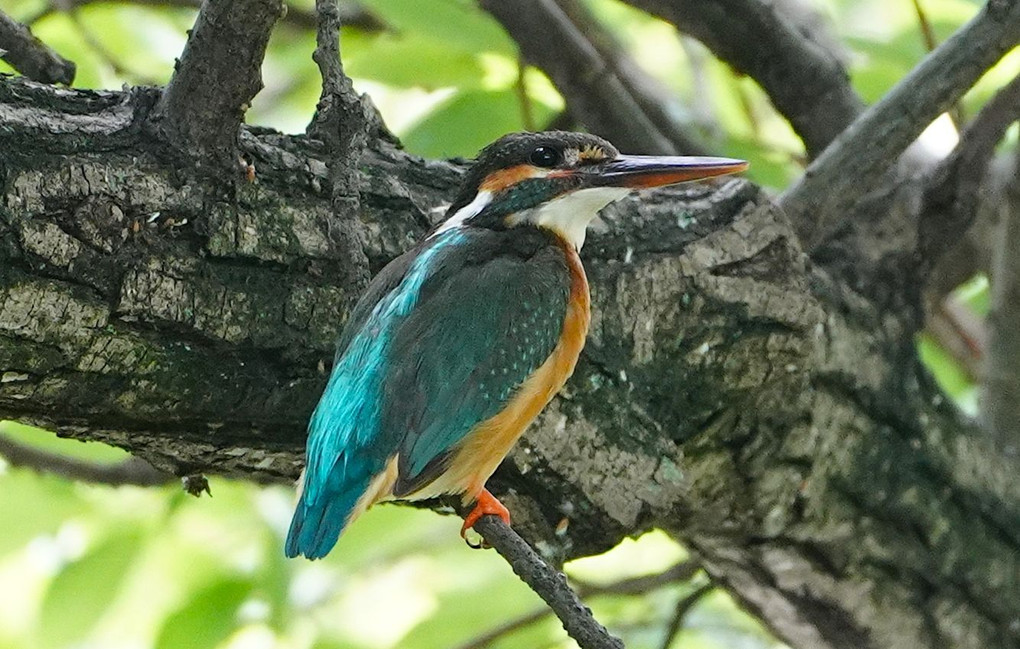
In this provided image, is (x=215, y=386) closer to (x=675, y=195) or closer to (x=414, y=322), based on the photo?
(x=414, y=322)

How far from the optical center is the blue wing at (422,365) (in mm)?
2100

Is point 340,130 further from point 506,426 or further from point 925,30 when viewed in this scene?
point 925,30

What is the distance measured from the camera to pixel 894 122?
2670 millimetres

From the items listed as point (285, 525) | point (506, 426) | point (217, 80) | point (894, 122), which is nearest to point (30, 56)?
point (217, 80)

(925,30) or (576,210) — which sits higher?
(925,30)

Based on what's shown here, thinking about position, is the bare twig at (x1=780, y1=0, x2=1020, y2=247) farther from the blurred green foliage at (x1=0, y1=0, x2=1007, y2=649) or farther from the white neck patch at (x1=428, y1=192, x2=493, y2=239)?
the white neck patch at (x1=428, y1=192, x2=493, y2=239)

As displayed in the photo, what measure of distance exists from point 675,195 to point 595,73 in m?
0.57

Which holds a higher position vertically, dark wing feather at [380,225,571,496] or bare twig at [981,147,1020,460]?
bare twig at [981,147,1020,460]

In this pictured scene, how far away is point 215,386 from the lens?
204cm

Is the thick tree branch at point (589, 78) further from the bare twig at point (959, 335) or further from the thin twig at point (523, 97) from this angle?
the bare twig at point (959, 335)

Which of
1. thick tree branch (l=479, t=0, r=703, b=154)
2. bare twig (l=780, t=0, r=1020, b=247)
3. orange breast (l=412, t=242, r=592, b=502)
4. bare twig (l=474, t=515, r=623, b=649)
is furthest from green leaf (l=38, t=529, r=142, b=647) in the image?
bare twig (l=780, t=0, r=1020, b=247)

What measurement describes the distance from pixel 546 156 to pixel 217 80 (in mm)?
872

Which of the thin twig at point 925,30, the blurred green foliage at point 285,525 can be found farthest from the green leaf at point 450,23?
the thin twig at point 925,30

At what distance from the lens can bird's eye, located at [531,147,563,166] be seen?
8.59 feet
